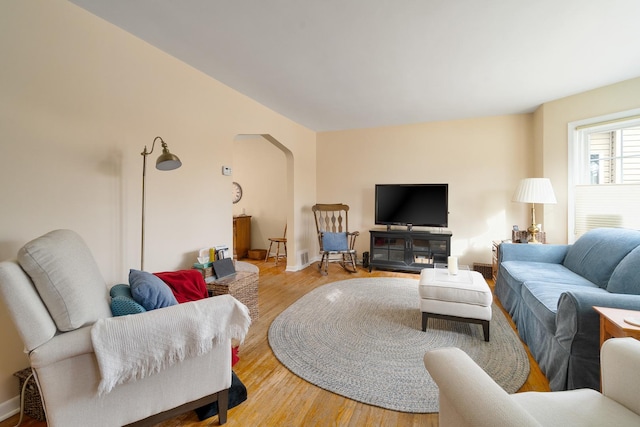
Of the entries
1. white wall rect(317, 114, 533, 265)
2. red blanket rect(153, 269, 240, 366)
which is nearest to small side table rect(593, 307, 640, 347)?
red blanket rect(153, 269, 240, 366)

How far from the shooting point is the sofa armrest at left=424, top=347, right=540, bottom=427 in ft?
2.24

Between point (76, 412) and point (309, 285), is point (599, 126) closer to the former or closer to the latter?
point (309, 285)

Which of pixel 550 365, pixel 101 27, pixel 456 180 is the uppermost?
pixel 101 27

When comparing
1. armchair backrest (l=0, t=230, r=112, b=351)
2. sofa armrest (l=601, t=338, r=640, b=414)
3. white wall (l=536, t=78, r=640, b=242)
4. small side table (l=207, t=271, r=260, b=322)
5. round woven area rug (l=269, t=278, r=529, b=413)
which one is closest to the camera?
sofa armrest (l=601, t=338, r=640, b=414)

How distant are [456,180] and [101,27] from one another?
187 inches

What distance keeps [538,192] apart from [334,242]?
2.82 m

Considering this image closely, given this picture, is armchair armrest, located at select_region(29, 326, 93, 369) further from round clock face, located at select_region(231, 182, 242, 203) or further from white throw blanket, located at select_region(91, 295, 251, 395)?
round clock face, located at select_region(231, 182, 242, 203)

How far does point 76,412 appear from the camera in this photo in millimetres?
1175

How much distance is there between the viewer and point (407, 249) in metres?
4.64

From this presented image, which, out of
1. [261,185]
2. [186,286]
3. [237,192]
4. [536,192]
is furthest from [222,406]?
[237,192]

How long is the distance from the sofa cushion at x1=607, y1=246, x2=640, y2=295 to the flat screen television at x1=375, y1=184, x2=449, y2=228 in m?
2.47

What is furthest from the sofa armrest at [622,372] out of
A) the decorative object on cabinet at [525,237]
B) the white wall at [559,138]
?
the white wall at [559,138]

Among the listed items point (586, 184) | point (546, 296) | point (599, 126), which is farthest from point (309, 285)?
point (599, 126)

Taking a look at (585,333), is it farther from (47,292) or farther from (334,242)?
(334,242)
